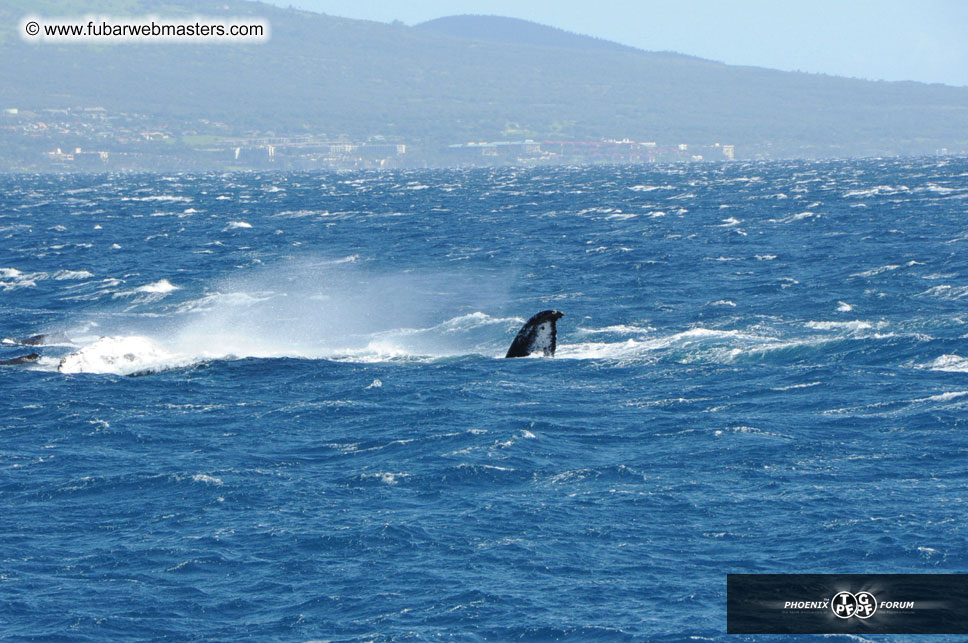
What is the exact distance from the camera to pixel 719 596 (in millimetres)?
26281

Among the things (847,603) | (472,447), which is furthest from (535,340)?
(847,603)

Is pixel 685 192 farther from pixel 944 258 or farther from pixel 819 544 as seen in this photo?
pixel 819 544

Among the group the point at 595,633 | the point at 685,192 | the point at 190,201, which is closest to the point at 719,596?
the point at 595,633

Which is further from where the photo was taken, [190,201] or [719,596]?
[190,201]

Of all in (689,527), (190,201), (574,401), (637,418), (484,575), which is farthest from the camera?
(190,201)

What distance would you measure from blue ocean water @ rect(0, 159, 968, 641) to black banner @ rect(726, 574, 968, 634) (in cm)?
48

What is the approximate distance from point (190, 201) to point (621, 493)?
165996mm

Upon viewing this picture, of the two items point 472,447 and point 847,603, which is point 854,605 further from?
point 472,447

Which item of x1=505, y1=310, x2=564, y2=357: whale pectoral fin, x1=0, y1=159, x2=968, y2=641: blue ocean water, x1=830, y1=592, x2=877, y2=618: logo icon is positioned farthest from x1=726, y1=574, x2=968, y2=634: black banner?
x1=505, y1=310, x2=564, y2=357: whale pectoral fin

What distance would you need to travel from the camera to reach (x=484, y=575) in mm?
27891

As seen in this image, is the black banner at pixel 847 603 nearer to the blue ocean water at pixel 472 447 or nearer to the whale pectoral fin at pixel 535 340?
the blue ocean water at pixel 472 447

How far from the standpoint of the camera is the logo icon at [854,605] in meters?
25.7

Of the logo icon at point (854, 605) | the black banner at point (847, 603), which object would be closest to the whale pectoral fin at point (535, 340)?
the black banner at point (847, 603)

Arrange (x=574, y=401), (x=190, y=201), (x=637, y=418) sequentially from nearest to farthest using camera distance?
(x=637, y=418), (x=574, y=401), (x=190, y=201)
